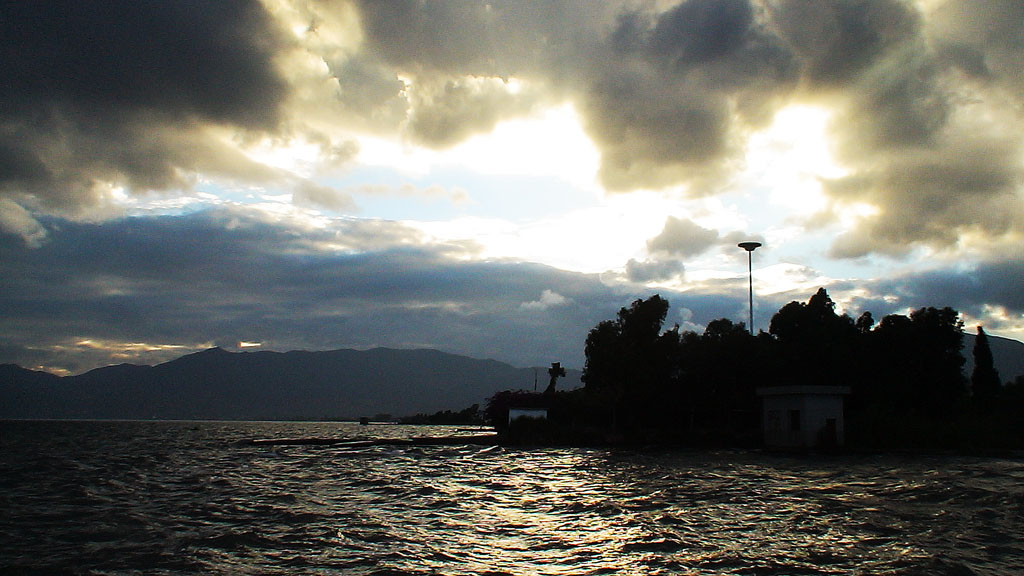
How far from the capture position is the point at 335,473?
32.8 meters

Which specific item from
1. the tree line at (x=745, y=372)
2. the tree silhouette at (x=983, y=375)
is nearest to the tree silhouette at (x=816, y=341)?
the tree line at (x=745, y=372)

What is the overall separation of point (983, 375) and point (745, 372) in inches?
1455

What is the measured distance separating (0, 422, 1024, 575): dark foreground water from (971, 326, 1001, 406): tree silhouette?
51099 mm

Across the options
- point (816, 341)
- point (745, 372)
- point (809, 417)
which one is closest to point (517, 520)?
point (809, 417)

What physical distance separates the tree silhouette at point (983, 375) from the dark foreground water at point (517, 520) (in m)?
51.1

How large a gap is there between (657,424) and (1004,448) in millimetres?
27681

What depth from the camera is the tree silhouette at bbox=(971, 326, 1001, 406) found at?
7831 cm

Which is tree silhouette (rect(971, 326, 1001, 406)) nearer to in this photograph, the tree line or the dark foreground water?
the tree line

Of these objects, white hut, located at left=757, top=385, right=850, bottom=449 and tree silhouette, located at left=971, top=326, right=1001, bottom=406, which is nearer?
white hut, located at left=757, top=385, right=850, bottom=449

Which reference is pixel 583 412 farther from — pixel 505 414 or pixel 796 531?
pixel 796 531

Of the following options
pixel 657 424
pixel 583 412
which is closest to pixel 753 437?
pixel 657 424

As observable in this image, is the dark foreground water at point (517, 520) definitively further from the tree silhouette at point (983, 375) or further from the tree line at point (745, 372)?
the tree silhouette at point (983, 375)

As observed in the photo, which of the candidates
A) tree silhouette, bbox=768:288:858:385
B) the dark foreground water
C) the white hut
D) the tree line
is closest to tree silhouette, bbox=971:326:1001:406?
the tree line

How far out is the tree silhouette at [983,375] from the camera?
78312mm
